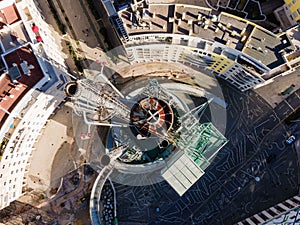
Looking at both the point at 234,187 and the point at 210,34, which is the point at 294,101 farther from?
the point at 210,34

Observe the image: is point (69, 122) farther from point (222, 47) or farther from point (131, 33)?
point (222, 47)

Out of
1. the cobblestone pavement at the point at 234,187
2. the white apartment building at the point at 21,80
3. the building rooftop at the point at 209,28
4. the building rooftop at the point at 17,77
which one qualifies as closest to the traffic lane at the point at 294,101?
the cobblestone pavement at the point at 234,187

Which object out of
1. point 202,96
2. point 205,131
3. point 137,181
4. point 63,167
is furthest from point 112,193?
point 202,96

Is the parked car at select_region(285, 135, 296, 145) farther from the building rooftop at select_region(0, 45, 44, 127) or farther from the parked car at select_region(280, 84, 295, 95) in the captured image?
the building rooftop at select_region(0, 45, 44, 127)

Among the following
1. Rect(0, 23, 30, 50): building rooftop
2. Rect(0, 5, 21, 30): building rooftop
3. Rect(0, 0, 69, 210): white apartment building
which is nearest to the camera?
Rect(0, 0, 69, 210): white apartment building

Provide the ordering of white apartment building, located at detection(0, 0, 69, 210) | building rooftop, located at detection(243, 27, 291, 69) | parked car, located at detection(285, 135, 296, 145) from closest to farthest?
white apartment building, located at detection(0, 0, 69, 210) < building rooftop, located at detection(243, 27, 291, 69) < parked car, located at detection(285, 135, 296, 145)

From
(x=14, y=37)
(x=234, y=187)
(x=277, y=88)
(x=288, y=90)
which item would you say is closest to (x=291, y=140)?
(x=288, y=90)

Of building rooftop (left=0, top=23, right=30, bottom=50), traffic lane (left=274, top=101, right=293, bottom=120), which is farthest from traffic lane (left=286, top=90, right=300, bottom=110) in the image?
building rooftop (left=0, top=23, right=30, bottom=50)
